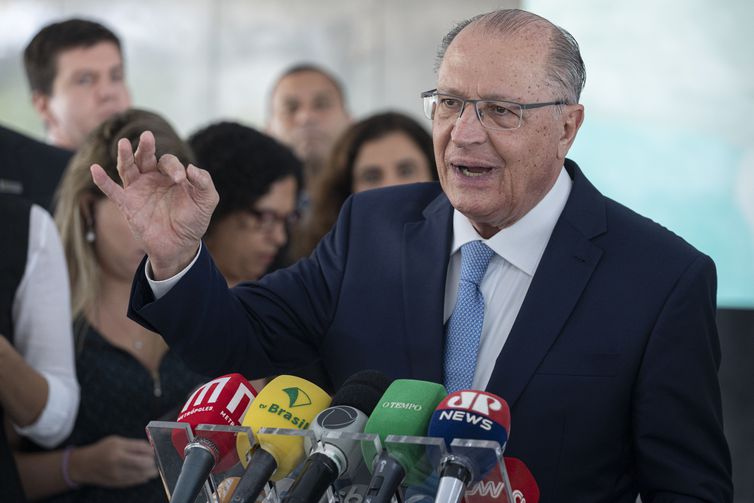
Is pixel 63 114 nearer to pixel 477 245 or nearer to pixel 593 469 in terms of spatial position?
pixel 477 245

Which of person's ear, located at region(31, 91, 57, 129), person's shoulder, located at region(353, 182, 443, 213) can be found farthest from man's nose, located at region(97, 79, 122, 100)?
person's shoulder, located at region(353, 182, 443, 213)

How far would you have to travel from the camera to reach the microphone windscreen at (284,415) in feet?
4.23

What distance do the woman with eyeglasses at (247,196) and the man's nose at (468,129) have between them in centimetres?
146

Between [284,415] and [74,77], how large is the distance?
9.04 feet

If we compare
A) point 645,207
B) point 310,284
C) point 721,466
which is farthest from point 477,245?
point 645,207

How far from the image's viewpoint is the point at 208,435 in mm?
1315

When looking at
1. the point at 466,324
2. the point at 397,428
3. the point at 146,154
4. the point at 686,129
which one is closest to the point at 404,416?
the point at 397,428

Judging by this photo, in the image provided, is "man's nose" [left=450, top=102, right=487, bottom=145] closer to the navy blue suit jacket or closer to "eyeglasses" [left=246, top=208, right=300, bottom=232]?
the navy blue suit jacket

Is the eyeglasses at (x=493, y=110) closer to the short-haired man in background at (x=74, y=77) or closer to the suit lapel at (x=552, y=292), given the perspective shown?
the suit lapel at (x=552, y=292)

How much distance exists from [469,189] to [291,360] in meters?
0.52

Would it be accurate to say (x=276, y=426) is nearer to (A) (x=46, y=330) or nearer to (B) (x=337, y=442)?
(B) (x=337, y=442)

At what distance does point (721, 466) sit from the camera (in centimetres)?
171

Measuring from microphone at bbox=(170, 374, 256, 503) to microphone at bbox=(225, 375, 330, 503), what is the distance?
30 millimetres

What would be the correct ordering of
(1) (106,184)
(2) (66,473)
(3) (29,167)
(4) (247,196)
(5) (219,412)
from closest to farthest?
(5) (219,412) → (1) (106,184) → (2) (66,473) → (4) (247,196) → (3) (29,167)
